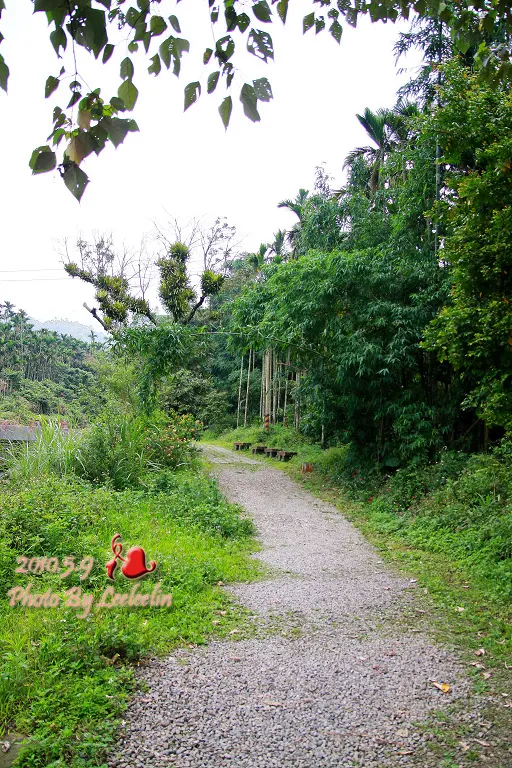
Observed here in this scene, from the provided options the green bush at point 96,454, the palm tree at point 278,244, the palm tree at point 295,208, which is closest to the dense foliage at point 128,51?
the green bush at point 96,454

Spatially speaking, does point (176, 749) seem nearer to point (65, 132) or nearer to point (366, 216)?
point (65, 132)

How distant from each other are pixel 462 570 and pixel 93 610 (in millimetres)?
3119

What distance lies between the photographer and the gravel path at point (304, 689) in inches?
84.4

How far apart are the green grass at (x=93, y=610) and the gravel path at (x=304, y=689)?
0.57 feet

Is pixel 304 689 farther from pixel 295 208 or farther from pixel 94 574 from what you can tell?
pixel 295 208

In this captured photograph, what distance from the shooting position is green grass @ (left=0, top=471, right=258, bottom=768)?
223 cm

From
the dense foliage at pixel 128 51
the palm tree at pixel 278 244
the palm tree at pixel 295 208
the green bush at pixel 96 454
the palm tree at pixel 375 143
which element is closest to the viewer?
the dense foliage at pixel 128 51

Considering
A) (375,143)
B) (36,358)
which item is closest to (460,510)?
(375,143)

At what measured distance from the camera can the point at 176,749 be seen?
2.13m

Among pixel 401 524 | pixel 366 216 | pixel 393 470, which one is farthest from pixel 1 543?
pixel 366 216

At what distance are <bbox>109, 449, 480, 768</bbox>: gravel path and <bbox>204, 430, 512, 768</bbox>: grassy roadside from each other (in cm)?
14

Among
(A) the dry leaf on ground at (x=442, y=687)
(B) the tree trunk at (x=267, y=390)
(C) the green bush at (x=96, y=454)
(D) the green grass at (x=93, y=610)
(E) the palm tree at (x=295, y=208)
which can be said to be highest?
(E) the palm tree at (x=295, y=208)

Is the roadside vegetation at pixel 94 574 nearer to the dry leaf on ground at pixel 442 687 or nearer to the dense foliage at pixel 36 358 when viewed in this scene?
the dry leaf on ground at pixel 442 687

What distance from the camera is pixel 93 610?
3232mm
